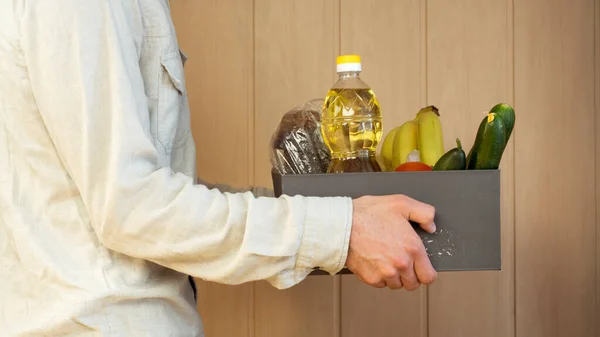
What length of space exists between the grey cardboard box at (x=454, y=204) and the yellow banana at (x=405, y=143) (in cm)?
14

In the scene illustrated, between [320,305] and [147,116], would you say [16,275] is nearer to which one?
[147,116]

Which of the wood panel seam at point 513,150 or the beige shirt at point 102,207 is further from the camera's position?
the wood panel seam at point 513,150

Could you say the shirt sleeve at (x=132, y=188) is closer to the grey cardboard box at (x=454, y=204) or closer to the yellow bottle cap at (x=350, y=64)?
the grey cardboard box at (x=454, y=204)

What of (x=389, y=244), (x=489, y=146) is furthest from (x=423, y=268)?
(x=489, y=146)

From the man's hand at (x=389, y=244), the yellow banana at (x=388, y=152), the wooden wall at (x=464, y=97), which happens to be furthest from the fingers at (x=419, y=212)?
the wooden wall at (x=464, y=97)

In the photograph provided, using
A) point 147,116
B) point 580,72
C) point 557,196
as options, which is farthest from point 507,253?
point 147,116

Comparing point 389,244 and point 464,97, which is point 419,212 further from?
point 464,97

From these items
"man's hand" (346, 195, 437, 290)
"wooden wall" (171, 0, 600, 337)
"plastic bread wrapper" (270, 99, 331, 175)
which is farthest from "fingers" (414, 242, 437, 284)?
"wooden wall" (171, 0, 600, 337)

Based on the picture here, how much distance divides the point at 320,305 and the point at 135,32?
0.82m

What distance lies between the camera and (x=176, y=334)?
2.75 feet

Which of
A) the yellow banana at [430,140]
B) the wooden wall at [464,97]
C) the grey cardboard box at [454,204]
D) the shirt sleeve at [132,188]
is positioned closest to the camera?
the shirt sleeve at [132,188]

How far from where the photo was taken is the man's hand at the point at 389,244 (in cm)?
78

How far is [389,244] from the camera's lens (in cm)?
78

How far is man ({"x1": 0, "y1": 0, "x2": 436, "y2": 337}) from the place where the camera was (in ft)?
2.41
